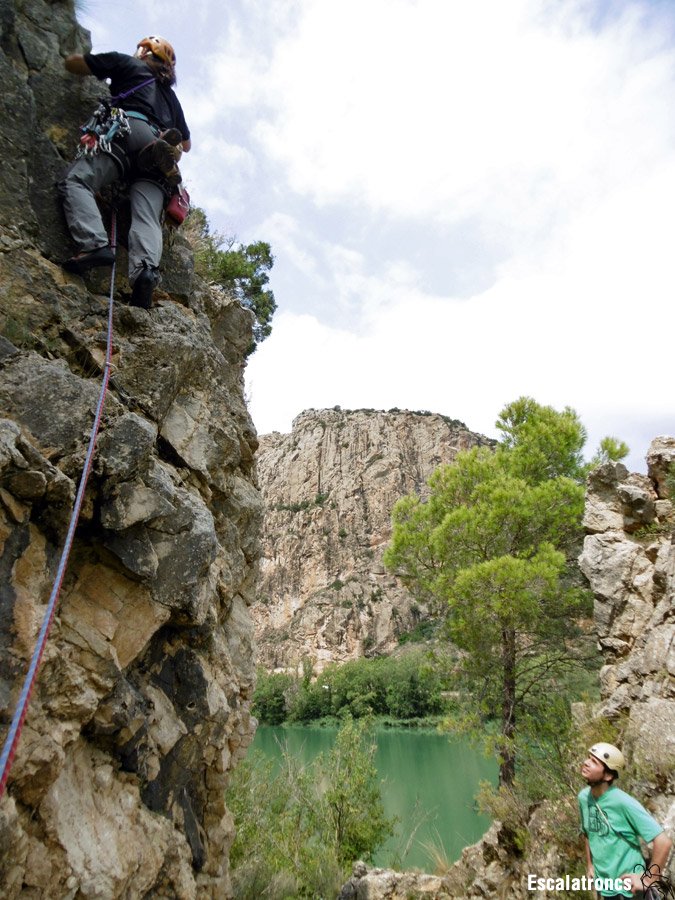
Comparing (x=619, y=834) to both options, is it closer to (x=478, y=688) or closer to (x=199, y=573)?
(x=199, y=573)

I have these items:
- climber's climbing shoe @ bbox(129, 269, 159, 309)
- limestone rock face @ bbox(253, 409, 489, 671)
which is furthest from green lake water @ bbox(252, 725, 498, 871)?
limestone rock face @ bbox(253, 409, 489, 671)

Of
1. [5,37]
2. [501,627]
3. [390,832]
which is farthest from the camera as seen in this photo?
[390,832]

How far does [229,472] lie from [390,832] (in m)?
11.3

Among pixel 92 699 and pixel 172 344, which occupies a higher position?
pixel 172 344

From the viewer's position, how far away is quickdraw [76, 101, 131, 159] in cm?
402

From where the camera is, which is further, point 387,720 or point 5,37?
point 387,720

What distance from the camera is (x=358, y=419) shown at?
108 meters

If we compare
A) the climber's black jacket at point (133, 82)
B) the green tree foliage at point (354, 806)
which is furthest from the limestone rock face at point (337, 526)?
the climber's black jacket at point (133, 82)

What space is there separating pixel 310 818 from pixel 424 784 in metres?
16.9

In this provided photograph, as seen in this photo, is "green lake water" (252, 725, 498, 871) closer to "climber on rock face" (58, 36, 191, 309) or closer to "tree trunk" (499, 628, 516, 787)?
"tree trunk" (499, 628, 516, 787)

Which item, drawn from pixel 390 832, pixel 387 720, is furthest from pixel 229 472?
pixel 387 720

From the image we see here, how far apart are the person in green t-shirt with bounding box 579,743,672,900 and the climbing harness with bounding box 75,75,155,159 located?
578cm

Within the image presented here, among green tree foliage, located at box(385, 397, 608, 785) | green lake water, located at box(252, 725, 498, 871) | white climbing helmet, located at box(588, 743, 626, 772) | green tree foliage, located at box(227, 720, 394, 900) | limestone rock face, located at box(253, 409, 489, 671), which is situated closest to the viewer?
white climbing helmet, located at box(588, 743, 626, 772)

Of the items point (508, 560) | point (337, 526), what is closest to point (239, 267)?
point (508, 560)
